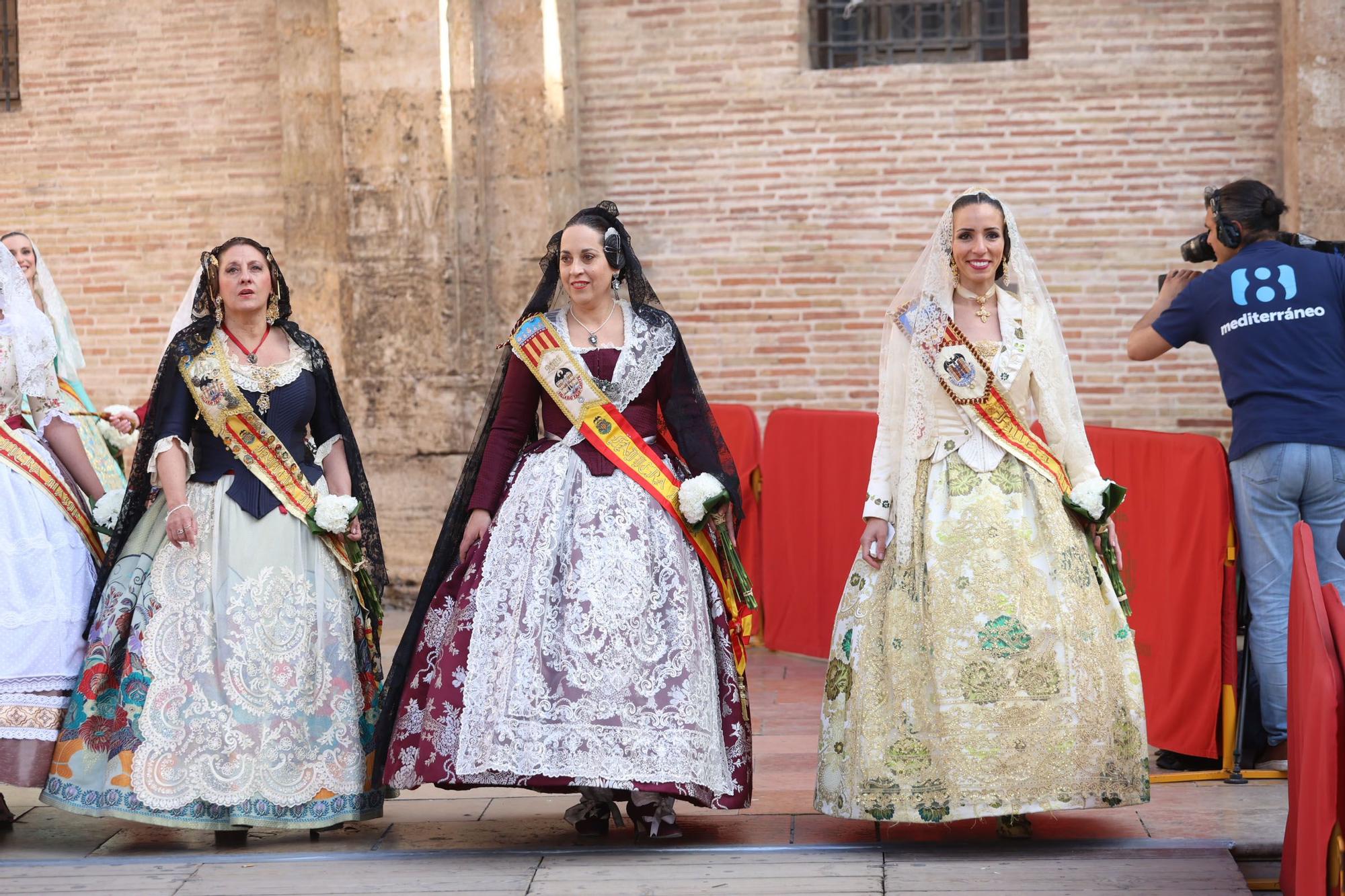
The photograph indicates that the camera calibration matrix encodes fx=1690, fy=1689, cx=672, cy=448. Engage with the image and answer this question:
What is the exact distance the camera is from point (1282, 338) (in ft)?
16.7

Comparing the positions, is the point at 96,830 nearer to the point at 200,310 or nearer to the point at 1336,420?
the point at 200,310

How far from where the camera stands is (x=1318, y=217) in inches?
327

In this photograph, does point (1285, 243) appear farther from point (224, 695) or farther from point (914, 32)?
point (914, 32)

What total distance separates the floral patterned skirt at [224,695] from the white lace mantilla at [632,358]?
0.85 m

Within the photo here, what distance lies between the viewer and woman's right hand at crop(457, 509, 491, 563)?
4.50 m

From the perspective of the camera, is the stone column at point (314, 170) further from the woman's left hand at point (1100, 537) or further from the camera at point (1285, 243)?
the woman's left hand at point (1100, 537)

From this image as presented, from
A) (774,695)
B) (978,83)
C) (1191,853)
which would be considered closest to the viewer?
(1191,853)

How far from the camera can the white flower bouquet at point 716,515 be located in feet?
14.2

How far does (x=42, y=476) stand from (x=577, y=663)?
168cm

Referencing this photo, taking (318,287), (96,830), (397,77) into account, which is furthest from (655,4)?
(96,830)

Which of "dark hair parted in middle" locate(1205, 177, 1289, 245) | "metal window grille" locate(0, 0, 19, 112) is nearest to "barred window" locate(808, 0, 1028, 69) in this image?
"dark hair parted in middle" locate(1205, 177, 1289, 245)

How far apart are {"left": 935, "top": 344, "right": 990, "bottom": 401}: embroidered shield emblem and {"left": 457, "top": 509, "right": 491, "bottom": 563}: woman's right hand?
4.11 feet

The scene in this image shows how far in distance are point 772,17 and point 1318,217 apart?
2.97 metres

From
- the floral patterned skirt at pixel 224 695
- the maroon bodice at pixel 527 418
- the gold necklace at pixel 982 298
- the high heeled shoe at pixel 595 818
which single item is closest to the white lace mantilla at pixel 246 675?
the floral patterned skirt at pixel 224 695
